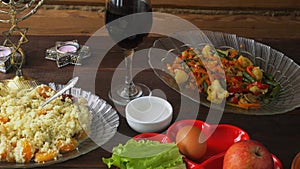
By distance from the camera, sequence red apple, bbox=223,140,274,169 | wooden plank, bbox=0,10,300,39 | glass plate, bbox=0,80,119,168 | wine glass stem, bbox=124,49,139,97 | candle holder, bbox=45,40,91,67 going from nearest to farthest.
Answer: red apple, bbox=223,140,274,169
glass plate, bbox=0,80,119,168
wine glass stem, bbox=124,49,139,97
candle holder, bbox=45,40,91,67
wooden plank, bbox=0,10,300,39

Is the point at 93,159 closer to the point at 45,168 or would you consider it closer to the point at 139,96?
the point at 45,168

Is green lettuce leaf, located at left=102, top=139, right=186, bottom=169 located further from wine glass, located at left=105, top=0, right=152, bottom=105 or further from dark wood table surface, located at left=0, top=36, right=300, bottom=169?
wine glass, located at left=105, top=0, right=152, bottom=105

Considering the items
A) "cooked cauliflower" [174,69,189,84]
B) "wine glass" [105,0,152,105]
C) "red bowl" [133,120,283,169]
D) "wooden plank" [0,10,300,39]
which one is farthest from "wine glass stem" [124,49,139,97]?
"wooden plank" [0,10,300,39]

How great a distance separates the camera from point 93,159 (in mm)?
1101

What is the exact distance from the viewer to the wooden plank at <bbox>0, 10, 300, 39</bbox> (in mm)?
2545

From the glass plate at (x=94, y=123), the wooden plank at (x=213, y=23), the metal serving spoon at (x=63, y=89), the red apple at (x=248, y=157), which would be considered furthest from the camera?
the wooden plank at (x=213, y=23)

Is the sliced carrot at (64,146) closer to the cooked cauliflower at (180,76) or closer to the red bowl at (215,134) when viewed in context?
the red bowl at (215,134)

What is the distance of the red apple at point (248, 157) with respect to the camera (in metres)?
0.95

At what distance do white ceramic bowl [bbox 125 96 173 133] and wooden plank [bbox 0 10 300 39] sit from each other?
137 centimetres

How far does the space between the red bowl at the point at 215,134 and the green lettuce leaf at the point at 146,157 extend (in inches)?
3.5

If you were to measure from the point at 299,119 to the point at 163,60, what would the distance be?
423 mm

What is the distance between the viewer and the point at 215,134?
45.0 inches

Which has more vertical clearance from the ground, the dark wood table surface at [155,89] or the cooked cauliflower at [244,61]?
the cooked cauliflower at [244,61]

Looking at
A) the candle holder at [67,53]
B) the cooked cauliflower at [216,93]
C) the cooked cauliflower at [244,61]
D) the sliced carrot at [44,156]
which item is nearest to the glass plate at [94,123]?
the sliced carrot at [44,156]
